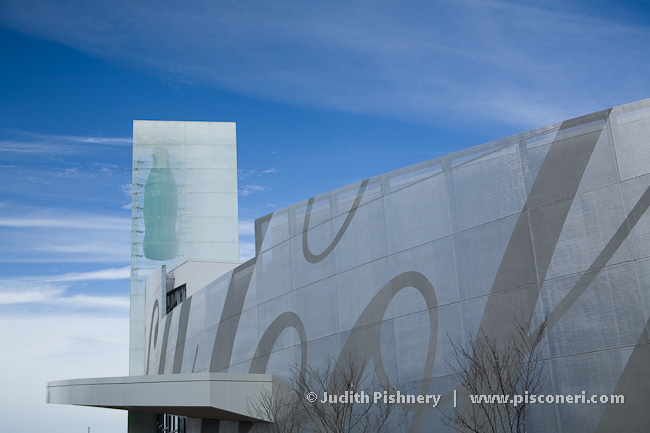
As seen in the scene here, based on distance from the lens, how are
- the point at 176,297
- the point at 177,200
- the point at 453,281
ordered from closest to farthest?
the point at 453,281 < the point at 176,297 < the point at 177,200

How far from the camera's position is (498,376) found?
19.1 m

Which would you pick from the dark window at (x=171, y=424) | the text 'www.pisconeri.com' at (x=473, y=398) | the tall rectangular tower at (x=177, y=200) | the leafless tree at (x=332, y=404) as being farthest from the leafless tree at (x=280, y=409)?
the tall rectangular tower at (x=177, y=200)

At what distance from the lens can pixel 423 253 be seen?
22500mm

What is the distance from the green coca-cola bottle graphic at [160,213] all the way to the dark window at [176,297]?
13550mm

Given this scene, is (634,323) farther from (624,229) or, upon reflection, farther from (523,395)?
(523,395)

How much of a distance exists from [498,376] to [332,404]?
278 inches

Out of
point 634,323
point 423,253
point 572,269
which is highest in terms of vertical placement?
point 423,253

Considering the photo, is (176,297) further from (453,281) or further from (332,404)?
(453,281)

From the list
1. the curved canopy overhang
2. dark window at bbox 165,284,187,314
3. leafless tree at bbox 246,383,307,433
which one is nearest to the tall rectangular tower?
dark window at bbox 165,284,187,314

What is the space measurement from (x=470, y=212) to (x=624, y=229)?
4546 mm

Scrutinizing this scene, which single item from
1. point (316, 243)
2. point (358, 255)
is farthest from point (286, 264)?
point (358, 255)

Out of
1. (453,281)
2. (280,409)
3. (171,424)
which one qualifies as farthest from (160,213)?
(453,281)

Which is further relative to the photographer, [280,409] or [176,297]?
[176,297]

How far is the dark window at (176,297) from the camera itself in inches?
1787
